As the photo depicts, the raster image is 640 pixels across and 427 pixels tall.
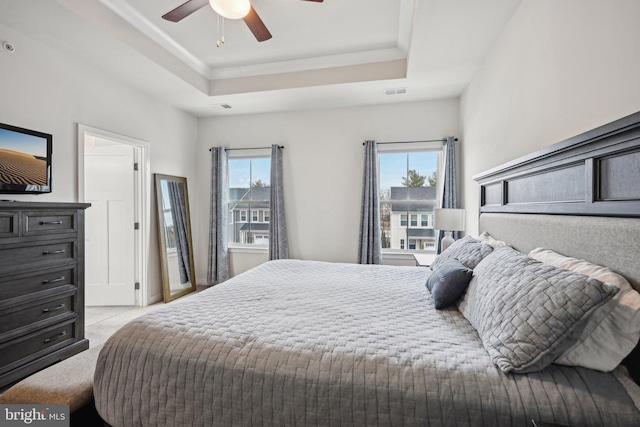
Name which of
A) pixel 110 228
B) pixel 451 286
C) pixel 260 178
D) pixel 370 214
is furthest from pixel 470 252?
pixel 110 228

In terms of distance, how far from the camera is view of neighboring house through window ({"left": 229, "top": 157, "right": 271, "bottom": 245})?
463 centimetres

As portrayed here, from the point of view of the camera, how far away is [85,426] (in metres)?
1.30

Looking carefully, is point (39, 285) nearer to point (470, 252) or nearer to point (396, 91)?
point (470, 252)

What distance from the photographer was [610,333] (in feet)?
3.13

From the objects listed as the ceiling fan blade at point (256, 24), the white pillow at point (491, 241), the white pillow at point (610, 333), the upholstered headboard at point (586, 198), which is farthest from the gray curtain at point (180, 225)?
the white pillow at point (610, 333)

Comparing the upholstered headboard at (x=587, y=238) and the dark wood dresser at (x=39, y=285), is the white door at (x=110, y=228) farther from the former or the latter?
the upholstered headboard at (x=587, y=238)

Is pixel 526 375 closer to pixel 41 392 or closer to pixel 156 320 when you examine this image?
pixel 156 320

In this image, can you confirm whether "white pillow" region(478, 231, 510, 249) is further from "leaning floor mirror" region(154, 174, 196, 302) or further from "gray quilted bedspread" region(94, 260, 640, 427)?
"leaning floor mirror" region(154, 174, 196, 302)

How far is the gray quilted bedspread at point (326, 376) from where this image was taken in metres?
0.92

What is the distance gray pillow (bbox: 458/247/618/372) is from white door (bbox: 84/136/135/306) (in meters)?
3.97

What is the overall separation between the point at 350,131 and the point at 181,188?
8.55ft

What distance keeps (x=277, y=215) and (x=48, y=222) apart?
2.50m

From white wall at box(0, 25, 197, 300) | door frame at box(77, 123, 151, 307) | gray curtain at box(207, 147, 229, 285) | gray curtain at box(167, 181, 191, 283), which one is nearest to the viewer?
white wall at box(0, 25, 197, 300)

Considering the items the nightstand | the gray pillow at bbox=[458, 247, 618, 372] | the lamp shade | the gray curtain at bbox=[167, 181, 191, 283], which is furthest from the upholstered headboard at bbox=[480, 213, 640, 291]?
the gray curtain at bbox=[167, 181, 191, 283]
